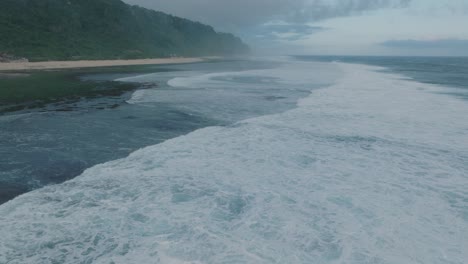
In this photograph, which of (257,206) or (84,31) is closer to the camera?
(257,206)

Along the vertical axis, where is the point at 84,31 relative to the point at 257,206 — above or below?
above

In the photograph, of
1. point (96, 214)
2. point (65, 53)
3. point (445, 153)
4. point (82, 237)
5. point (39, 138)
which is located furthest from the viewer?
point (65, 53)

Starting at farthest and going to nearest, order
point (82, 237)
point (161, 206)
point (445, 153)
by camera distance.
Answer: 1. point (445, 153)
2. point (161, 206)
3. point (82, 237)

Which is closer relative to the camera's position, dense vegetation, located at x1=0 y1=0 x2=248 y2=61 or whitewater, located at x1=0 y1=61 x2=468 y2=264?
whitewater, located at x1=0 y1=61 x2=468 y2=264

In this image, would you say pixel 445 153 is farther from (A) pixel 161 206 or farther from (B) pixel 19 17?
(B) pixel 19 17

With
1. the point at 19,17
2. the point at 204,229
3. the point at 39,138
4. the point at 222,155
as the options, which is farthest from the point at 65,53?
the point at 204,229
